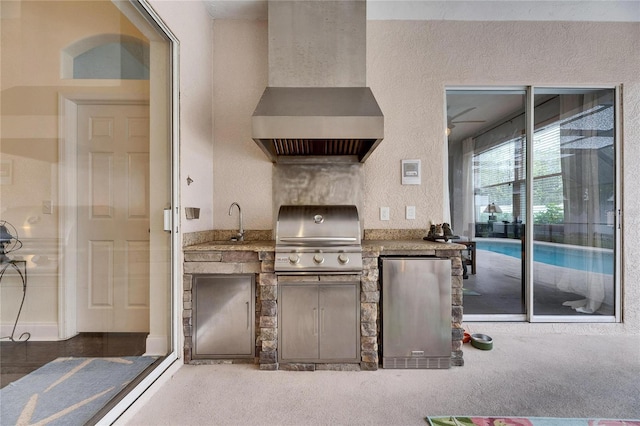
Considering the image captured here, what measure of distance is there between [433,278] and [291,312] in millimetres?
1108

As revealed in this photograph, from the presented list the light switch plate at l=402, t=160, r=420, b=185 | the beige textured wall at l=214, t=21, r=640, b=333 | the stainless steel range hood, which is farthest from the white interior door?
the light switch plate at l=402, t=160, r=420, b=185

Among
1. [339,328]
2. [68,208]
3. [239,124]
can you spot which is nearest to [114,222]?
[68,208]

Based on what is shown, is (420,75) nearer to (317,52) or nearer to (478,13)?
(478,13)

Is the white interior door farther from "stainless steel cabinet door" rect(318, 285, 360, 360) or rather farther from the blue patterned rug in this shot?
"stainless steel cabinet door" rect(318, 285, 360, 360)

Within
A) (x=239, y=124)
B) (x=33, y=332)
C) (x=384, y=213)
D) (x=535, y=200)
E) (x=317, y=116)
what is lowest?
(x=33, y=332)

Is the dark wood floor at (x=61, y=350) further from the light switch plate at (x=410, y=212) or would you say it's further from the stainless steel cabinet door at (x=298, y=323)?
the light switch plate at (x=410, y=212)

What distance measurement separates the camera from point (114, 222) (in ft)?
7.04

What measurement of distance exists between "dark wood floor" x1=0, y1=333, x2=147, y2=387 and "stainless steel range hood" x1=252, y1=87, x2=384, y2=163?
1.76 m

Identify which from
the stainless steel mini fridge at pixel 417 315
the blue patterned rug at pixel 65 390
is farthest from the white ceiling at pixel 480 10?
the blue patterned rug at pixel 65 390

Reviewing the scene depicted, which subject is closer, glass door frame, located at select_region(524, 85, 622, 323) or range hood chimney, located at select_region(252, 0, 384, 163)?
range hood chimney, located at select_region(252, 0, 384, 163)

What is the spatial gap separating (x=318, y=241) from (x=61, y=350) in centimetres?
177

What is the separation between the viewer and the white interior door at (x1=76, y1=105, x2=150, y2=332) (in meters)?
2.03

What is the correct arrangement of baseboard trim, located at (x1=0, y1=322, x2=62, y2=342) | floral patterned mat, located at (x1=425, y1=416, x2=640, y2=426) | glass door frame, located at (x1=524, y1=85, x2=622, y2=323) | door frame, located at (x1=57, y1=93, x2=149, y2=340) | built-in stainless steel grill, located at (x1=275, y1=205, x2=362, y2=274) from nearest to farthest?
baseboard trim, located at (x1=0, y1=322, x2=62, y2=342), floral patterned mat, located at (x1=425, y1=416, x2=640, y2=426), door frame, located at (x1=57, y1=93, x2=149, y2=340), built-in stainless steel grill, located at (x1=275, y1=205, x2=362, y2=274), glass door frame, located at (x1=524, y1=85, x2=622, y2=323)

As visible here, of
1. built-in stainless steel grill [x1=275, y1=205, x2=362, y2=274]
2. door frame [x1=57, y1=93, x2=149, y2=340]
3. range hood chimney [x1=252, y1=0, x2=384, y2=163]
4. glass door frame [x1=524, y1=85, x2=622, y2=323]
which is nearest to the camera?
door frame [x1=57, y1=93, x2=149, y2=340]
